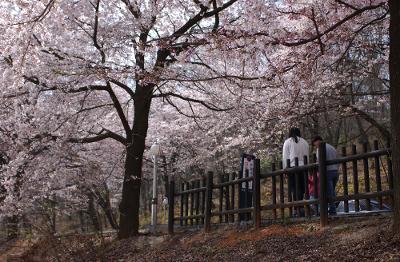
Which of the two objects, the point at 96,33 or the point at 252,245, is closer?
the point at 252,245

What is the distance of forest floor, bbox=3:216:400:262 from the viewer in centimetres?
541

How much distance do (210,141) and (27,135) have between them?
11901mm

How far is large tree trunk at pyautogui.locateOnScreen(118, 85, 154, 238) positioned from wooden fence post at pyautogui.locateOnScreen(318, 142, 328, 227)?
21.4 feet

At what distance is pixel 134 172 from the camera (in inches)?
503

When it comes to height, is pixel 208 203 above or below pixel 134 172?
below

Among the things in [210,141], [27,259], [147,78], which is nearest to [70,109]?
[27,259]

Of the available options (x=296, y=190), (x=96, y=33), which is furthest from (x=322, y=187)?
(x=96, y=33)

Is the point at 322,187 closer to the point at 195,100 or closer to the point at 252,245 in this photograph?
the point at 252,245

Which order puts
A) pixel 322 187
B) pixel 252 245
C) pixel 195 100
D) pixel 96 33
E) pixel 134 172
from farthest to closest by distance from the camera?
pixel 195 100
pixel 134 172
pixel 96 33
pixel 252 245
pixel 322 187

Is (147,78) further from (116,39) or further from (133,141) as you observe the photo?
(133,141)

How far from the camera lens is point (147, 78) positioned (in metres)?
7.91

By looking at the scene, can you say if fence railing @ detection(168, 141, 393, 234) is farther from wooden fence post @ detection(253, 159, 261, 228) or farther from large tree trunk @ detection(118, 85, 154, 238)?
large tree trunk @ detection(118, 85, 154, 238)

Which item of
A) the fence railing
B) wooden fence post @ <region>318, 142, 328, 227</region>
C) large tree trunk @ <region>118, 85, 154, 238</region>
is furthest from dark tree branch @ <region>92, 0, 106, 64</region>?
wooden fence post @ <region>318, 142, 328, 227</region>

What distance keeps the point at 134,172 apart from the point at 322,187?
6.76 meters
